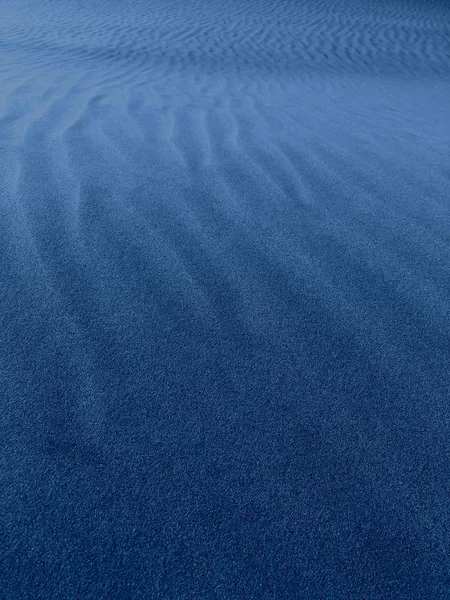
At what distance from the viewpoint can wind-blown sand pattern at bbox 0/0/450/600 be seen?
952 millimetres

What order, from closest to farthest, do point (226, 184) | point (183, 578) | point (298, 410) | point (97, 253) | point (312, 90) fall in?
point (183, 578) → point (298, 410) → point (97, 253) → point (226, 184) → point (312, 90)

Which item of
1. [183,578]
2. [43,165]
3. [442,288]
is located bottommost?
[442,288]

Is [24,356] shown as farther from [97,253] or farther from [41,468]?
[97,253]

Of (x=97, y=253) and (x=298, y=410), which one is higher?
(x=97, y=253)

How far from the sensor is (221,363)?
1410 millimetres

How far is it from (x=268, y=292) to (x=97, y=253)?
2.40 feet

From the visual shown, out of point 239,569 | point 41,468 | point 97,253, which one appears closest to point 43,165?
point 97,253

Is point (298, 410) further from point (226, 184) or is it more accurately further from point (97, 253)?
point (226, 184)

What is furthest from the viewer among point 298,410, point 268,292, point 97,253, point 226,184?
point 226,184

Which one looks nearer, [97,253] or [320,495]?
[320,495]

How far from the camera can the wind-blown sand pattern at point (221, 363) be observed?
95cm

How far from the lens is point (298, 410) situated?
127 cm

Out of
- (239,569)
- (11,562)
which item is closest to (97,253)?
(11,562)

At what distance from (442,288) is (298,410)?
93cm
